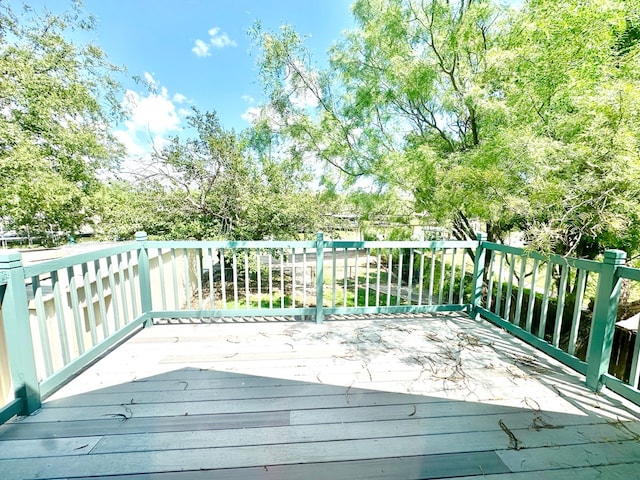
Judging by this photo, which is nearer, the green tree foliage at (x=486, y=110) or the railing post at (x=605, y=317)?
the railing post at (x=605, y=317)

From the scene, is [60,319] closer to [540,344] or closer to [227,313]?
[227,313]

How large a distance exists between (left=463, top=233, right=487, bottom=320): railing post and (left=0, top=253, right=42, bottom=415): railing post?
3768 millimetres

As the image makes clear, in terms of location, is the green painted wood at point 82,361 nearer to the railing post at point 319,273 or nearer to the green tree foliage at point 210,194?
the railing post at point 319,273

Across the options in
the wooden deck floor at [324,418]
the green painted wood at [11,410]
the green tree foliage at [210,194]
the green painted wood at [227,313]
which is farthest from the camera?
the green tree foliage at [210,194]

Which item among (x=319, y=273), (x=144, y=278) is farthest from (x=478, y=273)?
(x=144, y=278)

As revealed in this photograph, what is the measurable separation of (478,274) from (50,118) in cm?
1001

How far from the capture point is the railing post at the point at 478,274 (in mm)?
3113

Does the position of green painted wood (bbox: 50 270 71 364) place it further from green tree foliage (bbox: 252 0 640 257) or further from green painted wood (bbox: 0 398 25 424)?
green tree foliage (bbox: 252 0 640 257)

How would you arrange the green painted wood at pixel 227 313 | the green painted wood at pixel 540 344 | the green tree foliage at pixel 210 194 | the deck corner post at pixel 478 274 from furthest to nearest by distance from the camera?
the green tree foliage at pixel 210 194 → the deck corner post at pixel 478 274 → the green painted wood at pixel 227 313 → the green painted wood at pixel 540 344

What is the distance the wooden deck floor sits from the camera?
132cm

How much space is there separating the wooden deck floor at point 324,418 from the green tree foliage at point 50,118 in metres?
6.59

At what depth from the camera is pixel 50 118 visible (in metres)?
7.04

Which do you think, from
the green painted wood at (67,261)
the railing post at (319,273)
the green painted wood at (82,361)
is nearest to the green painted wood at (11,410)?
the green painted wood at (82,361)

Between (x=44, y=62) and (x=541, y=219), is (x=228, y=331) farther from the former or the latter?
(x=44, y=62)
